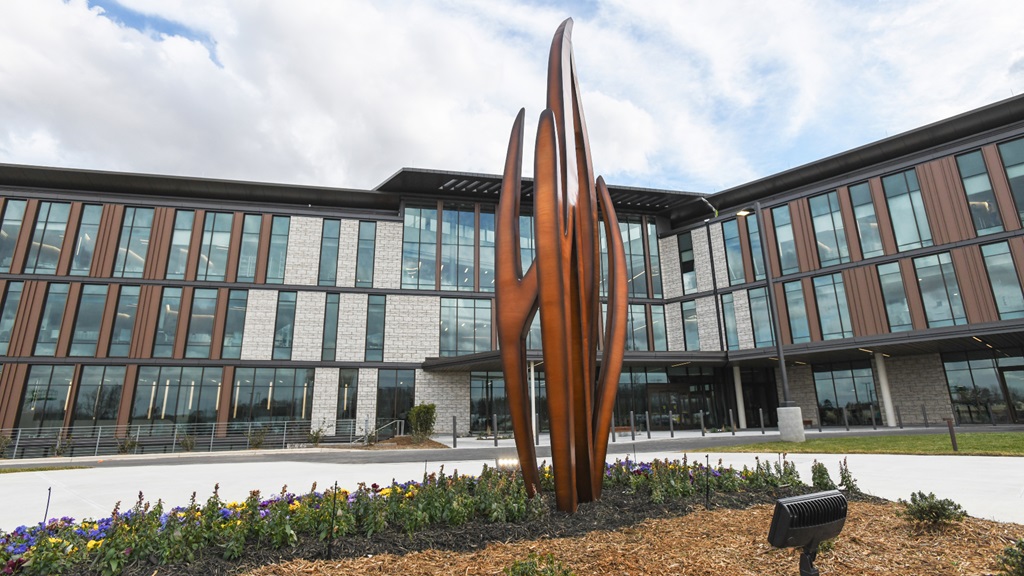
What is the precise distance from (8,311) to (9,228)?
15.9 ft

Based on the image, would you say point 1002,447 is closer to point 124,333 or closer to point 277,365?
point 277,365

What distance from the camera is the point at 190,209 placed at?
99.9ft

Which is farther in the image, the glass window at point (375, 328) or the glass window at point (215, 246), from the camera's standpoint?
the glass window at point (375, 328)

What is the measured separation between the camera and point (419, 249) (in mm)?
32469

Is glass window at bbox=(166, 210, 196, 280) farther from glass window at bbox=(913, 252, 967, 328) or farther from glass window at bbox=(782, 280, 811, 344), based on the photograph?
glass window at bbox=(913, 252, 967, 328)

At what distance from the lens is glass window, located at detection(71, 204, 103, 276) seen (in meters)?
28.6

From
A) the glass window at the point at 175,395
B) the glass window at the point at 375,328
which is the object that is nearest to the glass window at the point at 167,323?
the glass window at the point at 175,395

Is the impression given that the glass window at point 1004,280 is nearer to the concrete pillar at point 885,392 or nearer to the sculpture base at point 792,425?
the concrete pillar at point 885,392

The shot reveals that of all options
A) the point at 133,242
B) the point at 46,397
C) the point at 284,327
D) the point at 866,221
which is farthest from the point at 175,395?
the point at 866,221

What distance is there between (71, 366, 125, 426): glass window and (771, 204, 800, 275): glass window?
123 feet

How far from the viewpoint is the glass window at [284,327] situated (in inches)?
1160

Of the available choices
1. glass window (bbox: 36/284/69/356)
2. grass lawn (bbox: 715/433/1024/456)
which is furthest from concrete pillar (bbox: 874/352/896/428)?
glass window (bbox: 36/284/69/356)

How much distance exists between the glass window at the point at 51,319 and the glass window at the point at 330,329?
13481 mm

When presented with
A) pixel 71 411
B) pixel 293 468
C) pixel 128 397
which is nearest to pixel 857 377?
pixel 293 468
